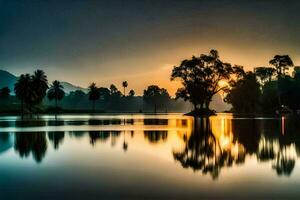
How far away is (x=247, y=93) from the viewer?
123m

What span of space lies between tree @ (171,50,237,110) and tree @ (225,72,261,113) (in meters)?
10.8

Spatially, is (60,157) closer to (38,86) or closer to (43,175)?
(43,175)

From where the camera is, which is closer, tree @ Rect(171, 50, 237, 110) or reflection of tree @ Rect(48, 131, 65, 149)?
reflection of tree @ Rect(48, 131, 65, 149)

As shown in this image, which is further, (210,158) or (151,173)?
(210,158)

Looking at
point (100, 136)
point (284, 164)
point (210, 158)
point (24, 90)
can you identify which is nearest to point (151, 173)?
point (210, 158)

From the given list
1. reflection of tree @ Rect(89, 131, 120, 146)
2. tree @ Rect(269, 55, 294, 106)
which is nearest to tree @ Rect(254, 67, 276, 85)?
tree @ Rect(269, 55, 294, 106)

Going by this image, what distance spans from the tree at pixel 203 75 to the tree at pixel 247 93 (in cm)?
1081

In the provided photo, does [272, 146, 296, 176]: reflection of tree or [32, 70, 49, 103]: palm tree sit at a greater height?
[32, 70, 49, 103]: palm tree

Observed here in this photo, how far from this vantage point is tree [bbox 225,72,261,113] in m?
123

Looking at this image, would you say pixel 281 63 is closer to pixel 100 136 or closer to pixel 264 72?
pixel 264 72

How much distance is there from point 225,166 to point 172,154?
484 centimetres

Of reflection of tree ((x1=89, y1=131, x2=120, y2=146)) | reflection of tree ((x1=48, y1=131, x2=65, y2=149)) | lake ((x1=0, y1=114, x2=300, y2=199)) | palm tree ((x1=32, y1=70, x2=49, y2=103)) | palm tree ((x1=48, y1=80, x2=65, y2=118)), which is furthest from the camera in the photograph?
palm tree ((x1=48, y1=80, x2=65, y2=118))

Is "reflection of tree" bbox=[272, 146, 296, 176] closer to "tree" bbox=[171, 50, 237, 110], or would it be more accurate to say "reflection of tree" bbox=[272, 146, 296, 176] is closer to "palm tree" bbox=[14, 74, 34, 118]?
"tree" bbox=[171, 50, 237, 110]

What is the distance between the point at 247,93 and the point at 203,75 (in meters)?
20.3
